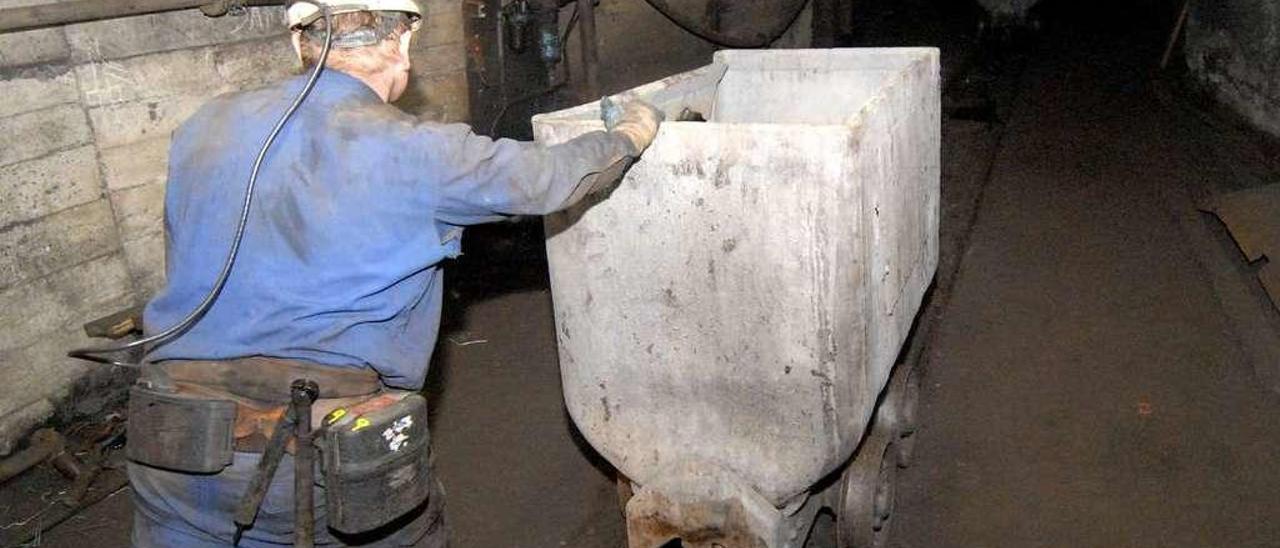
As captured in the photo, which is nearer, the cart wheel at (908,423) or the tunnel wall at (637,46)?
the cart wheel at (908,423)

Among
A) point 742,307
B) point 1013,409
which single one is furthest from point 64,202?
point 1013,409

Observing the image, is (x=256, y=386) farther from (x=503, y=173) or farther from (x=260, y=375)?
(x=503, y=173)

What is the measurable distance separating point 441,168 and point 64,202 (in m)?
2.17

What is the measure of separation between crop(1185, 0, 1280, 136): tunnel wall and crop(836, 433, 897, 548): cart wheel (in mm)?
6170

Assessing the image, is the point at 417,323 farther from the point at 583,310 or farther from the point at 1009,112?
the point at 1009,112

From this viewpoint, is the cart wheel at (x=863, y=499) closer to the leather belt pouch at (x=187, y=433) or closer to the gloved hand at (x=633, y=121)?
the gloved hand at (x=633, y=121)

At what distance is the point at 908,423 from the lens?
10.3 ft

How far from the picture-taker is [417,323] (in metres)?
2.06

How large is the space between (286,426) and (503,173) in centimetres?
64

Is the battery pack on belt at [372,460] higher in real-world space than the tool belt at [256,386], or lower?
lower

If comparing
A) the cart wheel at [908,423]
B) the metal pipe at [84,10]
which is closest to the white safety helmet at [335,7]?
the metal pipe at [84,10]

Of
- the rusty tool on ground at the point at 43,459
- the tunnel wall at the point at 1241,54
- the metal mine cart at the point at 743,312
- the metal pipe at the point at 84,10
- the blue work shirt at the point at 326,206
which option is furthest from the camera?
the tunnel wall at the point at 1241,54

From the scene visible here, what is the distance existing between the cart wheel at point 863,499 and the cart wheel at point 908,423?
40cm

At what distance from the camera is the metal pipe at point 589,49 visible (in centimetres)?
545
